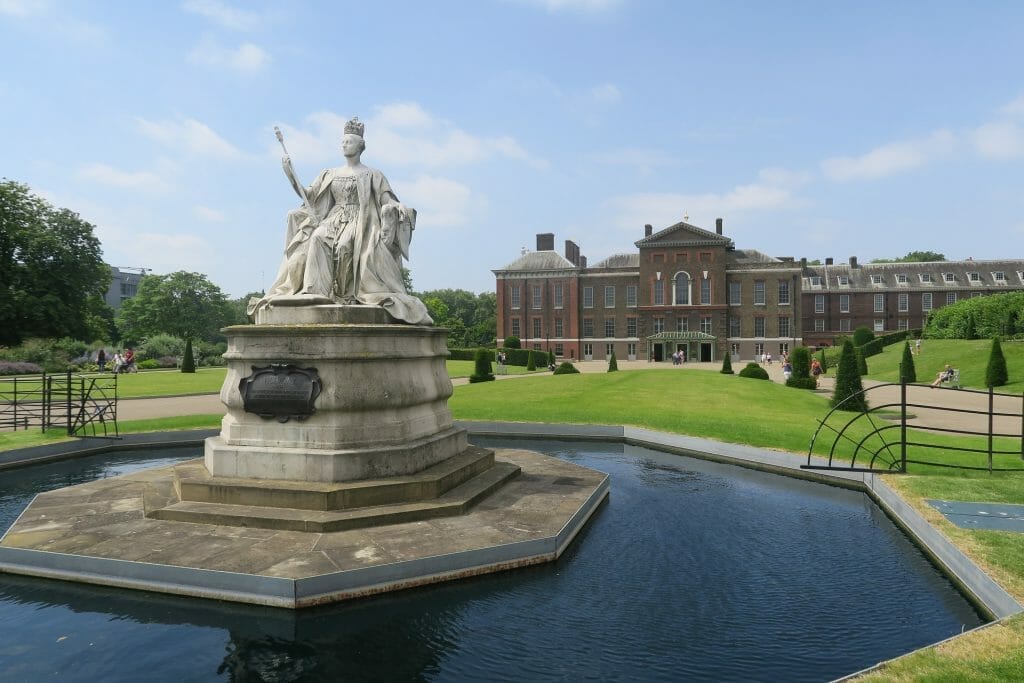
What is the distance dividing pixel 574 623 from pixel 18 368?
138 ft

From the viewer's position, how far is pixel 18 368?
34500 millimetres

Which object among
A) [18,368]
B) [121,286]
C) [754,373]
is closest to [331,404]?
[754,373]

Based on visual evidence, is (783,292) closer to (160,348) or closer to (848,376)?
(848,376)

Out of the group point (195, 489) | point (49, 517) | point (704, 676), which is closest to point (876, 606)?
point (704, 676)

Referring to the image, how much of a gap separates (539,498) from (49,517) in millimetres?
5918

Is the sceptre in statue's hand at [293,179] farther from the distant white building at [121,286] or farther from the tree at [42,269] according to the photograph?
the distant white building at [121,286]

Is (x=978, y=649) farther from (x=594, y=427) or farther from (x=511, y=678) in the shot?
(x=594, y=427)

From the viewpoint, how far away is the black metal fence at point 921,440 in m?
9.14

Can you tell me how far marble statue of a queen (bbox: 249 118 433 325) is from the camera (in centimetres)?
830

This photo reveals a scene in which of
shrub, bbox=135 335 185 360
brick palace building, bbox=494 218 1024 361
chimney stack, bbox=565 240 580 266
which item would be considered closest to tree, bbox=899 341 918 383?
brick palace building, bbox=494 218 1024 361

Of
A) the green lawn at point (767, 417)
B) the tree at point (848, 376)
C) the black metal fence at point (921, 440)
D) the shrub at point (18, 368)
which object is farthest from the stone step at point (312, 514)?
the shrub at point (18, 368)

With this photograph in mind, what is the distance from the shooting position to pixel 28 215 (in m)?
44.3

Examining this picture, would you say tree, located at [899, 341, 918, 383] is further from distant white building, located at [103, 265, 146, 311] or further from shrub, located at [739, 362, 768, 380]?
distant white building, located at [103, 265, 146, 311]

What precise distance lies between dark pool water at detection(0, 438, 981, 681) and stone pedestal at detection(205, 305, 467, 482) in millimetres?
2218
